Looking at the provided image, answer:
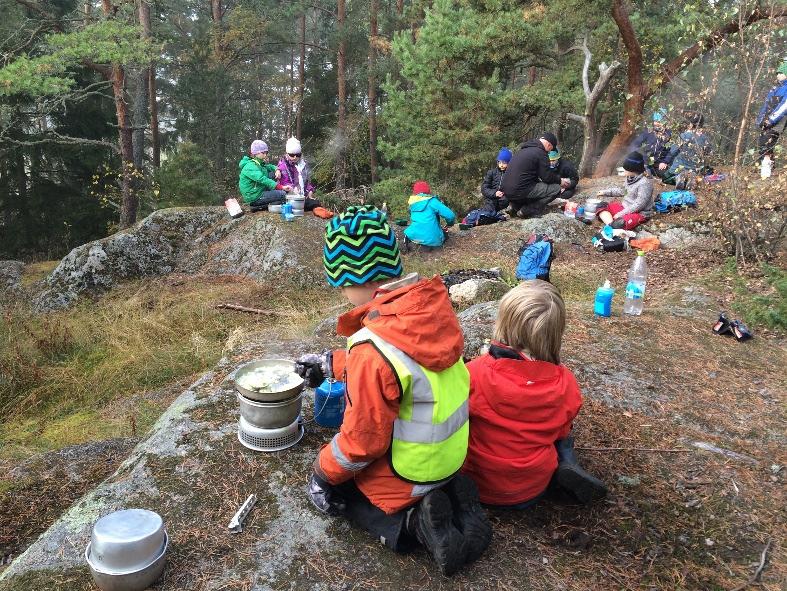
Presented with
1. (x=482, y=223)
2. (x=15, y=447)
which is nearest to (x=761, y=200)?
(x=482, y=223)

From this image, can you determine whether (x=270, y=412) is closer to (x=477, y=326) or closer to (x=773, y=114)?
(x=477, y=326)

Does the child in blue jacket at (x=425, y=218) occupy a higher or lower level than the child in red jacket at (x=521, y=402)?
lower

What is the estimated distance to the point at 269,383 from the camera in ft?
10.0

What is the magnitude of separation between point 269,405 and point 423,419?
3.65 ft

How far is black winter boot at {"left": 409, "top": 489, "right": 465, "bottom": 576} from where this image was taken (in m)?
2.24

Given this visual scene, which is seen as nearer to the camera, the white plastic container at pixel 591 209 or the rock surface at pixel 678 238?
the rock surface at pixel 678 238

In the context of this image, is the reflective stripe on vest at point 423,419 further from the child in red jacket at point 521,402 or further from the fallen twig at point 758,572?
the fallen twig at point 758,572

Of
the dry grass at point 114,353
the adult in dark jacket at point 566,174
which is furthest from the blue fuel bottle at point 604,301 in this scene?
the adult in dark jacket at point 566,174

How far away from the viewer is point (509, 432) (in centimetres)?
260

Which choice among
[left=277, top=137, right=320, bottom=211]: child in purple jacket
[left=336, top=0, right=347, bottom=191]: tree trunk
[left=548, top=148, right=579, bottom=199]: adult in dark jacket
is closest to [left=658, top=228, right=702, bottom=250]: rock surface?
[left=548, top=148, right=579, bottom=199]: adult in dark jacket

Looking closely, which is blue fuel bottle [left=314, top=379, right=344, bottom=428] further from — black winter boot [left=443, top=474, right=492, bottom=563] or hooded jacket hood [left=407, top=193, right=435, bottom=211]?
hooded jacket hood [left=407, top=193, right=435, bottom=211]

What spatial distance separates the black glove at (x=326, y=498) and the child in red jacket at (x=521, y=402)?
65 centimetres

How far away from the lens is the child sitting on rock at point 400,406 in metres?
2.16

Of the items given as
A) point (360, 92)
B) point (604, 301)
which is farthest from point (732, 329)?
point (360, 92)
